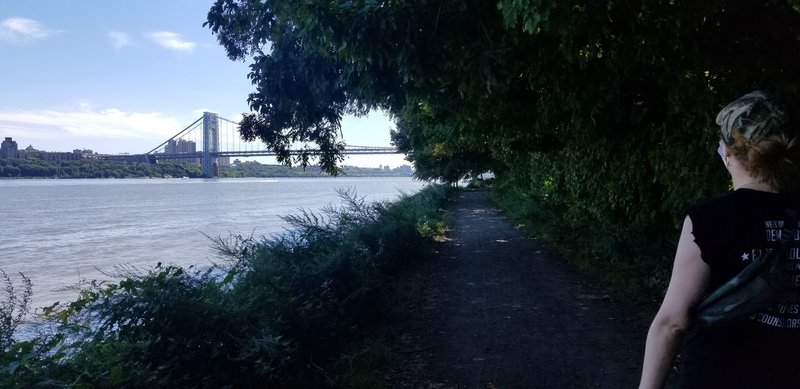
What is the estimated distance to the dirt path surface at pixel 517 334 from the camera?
560cm

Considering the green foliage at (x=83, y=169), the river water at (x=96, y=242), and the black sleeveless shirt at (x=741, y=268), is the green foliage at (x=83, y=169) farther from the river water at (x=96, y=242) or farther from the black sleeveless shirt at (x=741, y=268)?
the black sleeveless shirt at (x=741, y=268)

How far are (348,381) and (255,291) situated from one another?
4.10 feet

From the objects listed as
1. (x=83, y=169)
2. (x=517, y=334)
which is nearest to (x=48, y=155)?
(x=83, y=169)

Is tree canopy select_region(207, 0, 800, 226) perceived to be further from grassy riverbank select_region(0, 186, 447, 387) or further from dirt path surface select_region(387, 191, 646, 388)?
grassy riverbank select_region(0, 186, 447, 387)

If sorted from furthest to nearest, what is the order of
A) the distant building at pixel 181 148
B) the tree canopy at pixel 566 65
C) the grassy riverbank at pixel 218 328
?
Answer: the distant building at pixel 181 148, the tree canopy at pixel 566 65, the grassy riverbank at pixel 218 328

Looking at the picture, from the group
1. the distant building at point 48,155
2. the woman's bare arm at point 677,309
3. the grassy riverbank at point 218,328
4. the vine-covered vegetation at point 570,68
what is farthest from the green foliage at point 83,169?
the woman's bare arm at point 677,309

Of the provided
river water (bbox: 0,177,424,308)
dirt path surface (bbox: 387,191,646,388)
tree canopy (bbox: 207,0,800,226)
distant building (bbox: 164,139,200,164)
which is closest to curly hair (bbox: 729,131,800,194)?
tree canopy (bbox: 207,0,800,226)

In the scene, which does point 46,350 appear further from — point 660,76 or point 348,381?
point 660,76

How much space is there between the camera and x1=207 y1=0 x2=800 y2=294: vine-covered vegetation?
4801 millimetres

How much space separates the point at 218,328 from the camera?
4.70 metres

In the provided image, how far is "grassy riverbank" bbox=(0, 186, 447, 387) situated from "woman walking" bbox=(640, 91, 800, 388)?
A: 128 inches

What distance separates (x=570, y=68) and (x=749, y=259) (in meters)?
5.10

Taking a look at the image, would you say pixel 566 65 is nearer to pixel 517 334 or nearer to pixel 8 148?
pixel 517 334

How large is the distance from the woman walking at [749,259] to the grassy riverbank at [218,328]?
3.25m
